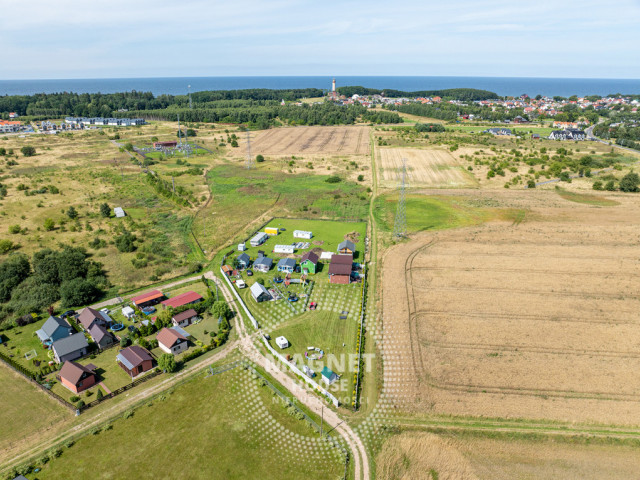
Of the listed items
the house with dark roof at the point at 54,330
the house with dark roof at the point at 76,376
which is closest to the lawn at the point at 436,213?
the house with dark roof at the point at 54,330

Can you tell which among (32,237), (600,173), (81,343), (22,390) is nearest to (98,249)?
(32,237)

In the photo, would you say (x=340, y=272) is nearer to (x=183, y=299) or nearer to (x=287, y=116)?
(x=183, y=299)

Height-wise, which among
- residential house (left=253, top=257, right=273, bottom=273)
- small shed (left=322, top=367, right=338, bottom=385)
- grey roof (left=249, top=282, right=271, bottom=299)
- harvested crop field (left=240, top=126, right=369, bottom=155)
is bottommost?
small shed (left=322, top=367, right=338, bottom=385)

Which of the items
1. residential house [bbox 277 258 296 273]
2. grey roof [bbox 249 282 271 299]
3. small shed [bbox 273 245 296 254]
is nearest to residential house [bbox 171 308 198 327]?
grey roof [bbox 249 282 271 299]

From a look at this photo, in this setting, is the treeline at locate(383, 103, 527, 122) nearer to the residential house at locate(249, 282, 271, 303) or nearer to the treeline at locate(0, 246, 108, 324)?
the residential house at locate(249, 282, 271, 303)

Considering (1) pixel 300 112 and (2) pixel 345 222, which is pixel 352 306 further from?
(1) pixel 300 112

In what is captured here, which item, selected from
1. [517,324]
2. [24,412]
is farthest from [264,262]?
[517,324]

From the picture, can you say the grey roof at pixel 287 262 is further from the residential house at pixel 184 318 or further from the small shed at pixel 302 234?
the residential house at pixel 184 318
